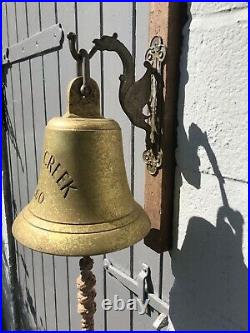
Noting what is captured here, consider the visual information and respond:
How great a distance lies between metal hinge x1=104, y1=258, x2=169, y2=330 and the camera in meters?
0.76

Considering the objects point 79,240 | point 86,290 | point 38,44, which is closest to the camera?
point 79,240

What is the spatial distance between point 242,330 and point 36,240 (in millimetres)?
365

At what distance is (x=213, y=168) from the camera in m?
0.58

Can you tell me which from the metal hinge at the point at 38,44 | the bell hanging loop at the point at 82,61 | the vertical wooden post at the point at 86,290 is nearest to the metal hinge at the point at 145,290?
the vertical wooden post at the point at 86,290

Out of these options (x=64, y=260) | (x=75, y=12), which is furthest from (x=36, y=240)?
(x=64, y=260)

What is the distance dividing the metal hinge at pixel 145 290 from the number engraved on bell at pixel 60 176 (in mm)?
370

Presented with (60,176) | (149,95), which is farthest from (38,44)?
(60,176)

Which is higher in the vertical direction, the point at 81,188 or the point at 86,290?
the point at 81,188

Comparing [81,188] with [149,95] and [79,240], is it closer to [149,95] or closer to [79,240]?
[79,240]

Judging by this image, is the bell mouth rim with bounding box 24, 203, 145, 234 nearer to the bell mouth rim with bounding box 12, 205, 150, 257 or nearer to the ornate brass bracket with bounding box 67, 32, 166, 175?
the bell mouth rim with bounding box 12, 205, 150, 257

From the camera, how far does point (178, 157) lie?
2.15 feet

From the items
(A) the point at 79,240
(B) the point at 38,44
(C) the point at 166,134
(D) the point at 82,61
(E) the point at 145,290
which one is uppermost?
(B) the point at 38,44

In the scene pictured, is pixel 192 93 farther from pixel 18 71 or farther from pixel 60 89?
pixel 18 71

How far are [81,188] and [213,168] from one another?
0.23 metres
